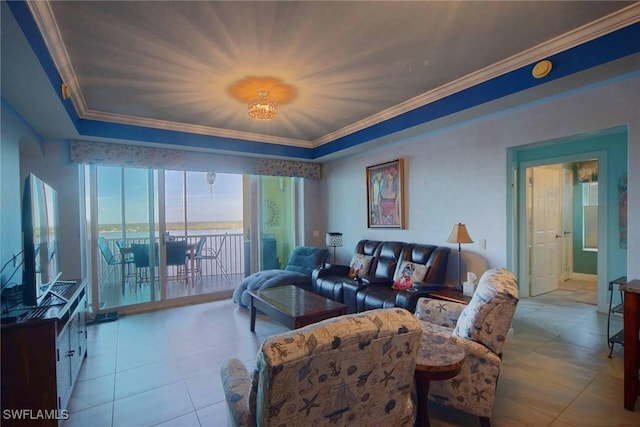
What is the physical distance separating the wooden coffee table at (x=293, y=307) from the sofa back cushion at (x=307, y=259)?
1221 millimetres

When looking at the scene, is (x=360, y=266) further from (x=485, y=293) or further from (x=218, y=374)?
(x=485, y=293)

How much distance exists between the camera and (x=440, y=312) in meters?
2.63

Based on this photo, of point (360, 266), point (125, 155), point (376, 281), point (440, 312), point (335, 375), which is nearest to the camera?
point (335, 375)

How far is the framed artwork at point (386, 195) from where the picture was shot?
174 inches

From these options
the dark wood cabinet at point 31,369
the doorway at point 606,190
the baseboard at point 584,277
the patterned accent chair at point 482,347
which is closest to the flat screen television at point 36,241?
the dark wood cabinet at point 31,369

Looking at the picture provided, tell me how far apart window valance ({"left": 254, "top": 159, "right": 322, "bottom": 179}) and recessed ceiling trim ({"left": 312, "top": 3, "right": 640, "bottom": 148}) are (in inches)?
78.1

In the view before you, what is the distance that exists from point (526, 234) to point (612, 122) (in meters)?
2.52

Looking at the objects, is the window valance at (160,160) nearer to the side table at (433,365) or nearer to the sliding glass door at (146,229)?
the sliding glass door at (146,229)

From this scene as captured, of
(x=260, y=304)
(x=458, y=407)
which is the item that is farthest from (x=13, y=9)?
(x=458, y=407)

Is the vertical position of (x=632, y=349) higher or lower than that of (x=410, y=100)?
lower

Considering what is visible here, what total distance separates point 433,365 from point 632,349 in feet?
4.95

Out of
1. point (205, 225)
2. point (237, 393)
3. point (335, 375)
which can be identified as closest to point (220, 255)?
point (205, 225)

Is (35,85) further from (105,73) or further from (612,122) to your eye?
(612,122)

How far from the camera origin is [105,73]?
273 centimetres
